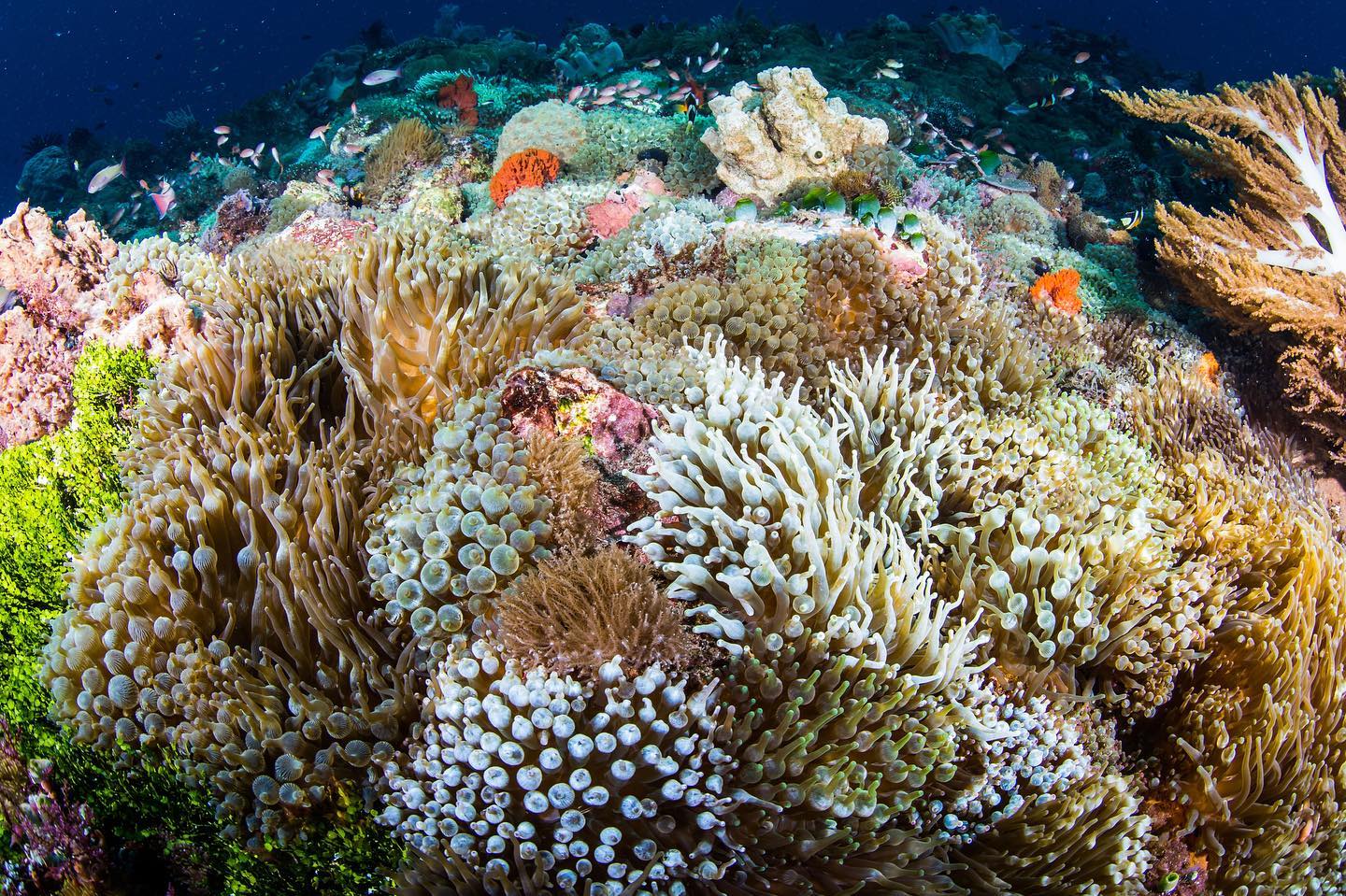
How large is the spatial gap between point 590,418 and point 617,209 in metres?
4.29

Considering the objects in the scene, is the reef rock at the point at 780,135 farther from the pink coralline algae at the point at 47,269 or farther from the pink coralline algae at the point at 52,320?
the pink coralline algae at the point at 47,269

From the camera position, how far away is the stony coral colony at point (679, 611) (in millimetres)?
2143

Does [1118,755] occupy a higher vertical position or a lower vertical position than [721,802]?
lower

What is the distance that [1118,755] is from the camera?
118 inches

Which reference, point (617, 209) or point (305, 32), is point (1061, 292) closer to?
point (617, 209)

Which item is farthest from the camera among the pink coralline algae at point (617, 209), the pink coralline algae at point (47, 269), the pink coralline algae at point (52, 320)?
the pink coralline algae at point (617, 209)

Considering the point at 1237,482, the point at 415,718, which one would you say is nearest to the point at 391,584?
the point at 415,718

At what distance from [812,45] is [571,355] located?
20.0 metres

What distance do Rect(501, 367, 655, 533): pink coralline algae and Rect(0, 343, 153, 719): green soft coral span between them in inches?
100

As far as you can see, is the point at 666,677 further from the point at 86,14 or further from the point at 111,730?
the point at 86,14

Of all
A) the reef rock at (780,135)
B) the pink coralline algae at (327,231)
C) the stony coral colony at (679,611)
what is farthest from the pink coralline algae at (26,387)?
the reef rock at (780,135)

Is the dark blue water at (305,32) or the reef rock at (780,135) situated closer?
the reef rock at (780,135)

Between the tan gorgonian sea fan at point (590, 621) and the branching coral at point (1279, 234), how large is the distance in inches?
268

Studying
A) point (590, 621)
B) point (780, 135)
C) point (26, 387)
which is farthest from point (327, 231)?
point (590, 621)
